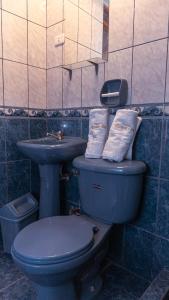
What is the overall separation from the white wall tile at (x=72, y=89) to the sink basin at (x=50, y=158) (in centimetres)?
26

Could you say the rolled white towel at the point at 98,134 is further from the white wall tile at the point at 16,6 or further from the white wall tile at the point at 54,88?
the white wall tile at the point at 16,6

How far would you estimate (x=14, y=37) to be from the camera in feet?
4.82

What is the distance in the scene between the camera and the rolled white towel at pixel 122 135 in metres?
1.08

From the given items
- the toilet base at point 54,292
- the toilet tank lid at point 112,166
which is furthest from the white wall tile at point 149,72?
the toilet base at point 54,292

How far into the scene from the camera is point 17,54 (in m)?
1.50

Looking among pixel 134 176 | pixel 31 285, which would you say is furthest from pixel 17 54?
pixel 31 285

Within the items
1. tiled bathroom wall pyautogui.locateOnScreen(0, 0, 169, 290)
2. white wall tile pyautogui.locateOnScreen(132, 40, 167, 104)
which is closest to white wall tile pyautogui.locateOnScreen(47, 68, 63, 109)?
tiled bathroom wall pyautogui.locateOnScreen(0, 0, 169, 290)

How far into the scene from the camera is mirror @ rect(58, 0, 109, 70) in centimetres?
129

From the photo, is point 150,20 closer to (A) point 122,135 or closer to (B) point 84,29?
(B) point 84,29

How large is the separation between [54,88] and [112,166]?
3.02ft

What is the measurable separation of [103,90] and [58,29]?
696 mm

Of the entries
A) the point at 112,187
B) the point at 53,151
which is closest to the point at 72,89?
the point at 53,151

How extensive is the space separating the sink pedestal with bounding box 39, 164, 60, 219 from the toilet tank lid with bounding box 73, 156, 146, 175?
32 cm

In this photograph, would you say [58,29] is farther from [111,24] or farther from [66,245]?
[66,245]
